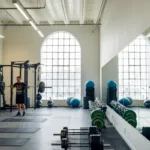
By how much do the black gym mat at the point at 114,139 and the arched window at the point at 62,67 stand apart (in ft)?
20.4

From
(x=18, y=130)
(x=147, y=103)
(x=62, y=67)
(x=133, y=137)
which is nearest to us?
(x=133, y=137)

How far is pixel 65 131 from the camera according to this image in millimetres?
4262

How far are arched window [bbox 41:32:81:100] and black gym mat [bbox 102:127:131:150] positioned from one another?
6.21 meters

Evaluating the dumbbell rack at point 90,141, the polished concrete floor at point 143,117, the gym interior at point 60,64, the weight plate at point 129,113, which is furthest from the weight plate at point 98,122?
the polished concrete floor at point 143,117

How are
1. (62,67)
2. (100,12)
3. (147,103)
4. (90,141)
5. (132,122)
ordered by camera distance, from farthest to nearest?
(62,67) < (100,12) < (132,122) < (147,103) < (90,141)

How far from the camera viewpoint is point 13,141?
480cm

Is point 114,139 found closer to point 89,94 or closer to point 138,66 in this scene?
point 138,66

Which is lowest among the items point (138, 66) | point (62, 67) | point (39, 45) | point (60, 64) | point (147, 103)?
point (147, 103)

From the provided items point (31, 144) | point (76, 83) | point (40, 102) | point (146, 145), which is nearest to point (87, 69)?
point (76, 83)

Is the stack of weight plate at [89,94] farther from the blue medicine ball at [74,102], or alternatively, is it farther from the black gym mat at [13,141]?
the black gym mat at [13,141]

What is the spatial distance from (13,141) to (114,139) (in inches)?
81.2

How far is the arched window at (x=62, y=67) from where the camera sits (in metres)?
12.1

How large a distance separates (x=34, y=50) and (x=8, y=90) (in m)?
2.34

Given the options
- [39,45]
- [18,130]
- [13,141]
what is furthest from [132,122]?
[39,45]
